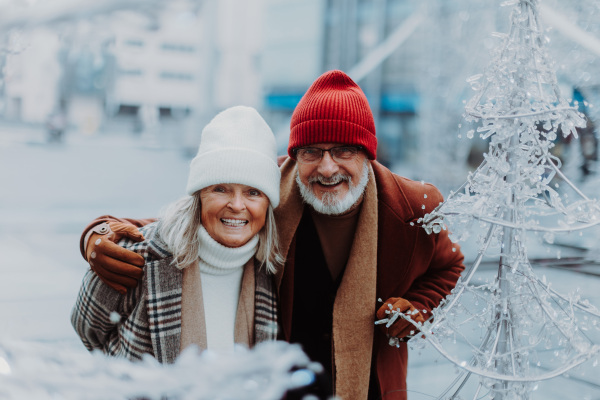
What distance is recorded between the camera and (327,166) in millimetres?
1741

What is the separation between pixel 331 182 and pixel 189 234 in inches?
17.2

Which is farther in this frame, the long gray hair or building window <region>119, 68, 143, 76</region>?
building window <region>119, 68, 143, 76</region>

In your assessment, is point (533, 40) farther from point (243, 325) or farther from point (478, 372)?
point (243, 325)

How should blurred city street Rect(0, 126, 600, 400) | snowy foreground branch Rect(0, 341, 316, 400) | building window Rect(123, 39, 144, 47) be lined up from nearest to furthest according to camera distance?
snowy foreground branch Rect(0, 341, 316, 400), blurred city street Rect(0, 126, 600, 400), building window Rect(123, 39, 144, 47)

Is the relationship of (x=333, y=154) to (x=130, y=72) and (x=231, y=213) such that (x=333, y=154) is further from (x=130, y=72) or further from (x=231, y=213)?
(x=130, y=72)

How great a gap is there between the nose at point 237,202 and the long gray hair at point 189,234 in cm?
11

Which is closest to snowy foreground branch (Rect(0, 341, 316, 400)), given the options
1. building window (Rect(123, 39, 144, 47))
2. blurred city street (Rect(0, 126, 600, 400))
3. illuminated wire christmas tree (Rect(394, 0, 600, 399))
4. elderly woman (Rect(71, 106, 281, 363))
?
blurred city street (Rect(0, 126, 600, 400))

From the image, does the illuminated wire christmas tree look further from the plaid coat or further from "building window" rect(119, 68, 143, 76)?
"building window" rect(119, 68, 143, 76)

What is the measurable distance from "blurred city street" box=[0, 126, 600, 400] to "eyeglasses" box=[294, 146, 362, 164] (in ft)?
1.91

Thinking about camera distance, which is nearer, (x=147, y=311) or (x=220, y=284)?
(x=147, y=311)

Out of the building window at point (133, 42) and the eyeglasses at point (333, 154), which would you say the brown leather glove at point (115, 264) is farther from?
the building window at point (133, 42)

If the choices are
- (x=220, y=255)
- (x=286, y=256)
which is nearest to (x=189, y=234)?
(x=220, y=255)

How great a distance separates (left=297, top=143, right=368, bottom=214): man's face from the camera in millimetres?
1744

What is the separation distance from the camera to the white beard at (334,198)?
1746 millimetres
